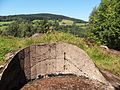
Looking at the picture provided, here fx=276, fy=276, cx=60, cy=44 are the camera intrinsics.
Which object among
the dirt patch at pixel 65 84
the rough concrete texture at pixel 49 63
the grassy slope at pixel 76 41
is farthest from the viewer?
the grassy slope at pixel 76 41

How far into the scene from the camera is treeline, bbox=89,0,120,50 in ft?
119

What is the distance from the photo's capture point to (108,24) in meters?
37.4

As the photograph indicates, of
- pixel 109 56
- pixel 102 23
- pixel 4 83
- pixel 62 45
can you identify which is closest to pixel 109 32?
pixel 102 23

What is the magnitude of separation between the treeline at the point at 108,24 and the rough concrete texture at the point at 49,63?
22.9 m

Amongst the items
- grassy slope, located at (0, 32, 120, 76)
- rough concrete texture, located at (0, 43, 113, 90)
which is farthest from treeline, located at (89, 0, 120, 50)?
rough concrete texture, located at (0, 43, 113, 90)

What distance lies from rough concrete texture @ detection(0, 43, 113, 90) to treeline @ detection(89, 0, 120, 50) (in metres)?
22.9

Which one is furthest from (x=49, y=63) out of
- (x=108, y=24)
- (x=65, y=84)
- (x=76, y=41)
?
(x=108, y=24)

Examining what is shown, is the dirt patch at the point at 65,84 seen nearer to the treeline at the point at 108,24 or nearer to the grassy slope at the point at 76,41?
the grassy slope at the point at 76,41

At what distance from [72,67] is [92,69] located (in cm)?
181

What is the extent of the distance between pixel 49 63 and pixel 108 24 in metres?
24.7

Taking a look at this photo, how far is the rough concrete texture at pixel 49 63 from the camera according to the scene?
12.2m

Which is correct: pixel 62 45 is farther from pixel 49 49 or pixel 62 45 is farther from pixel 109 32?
pixel 109 32

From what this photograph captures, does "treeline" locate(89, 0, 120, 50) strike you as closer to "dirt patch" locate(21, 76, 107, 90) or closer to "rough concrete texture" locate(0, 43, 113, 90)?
"rough concrete texture" locate(0, 43, 113, 90)

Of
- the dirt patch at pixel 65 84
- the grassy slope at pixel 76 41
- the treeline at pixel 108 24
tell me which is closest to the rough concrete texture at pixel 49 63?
the dirt patch at pixel 65 84
